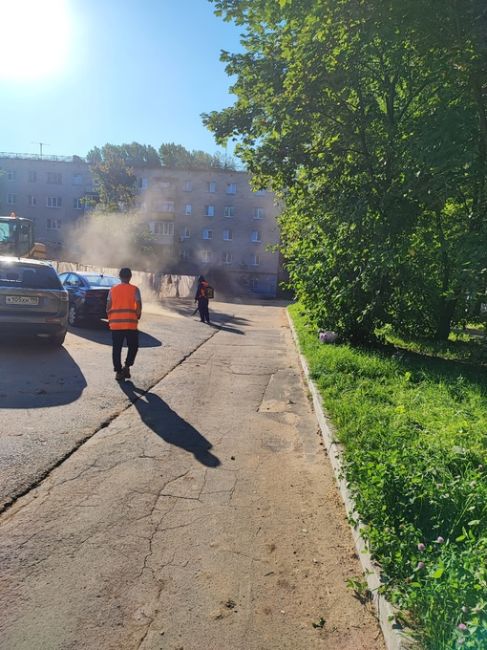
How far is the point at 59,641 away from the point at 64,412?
3.56 metres

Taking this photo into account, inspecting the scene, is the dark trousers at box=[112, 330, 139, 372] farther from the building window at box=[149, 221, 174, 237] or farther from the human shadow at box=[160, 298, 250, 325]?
the building window at box=[149, 221, 174, 237]

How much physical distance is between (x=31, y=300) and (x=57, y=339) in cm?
97

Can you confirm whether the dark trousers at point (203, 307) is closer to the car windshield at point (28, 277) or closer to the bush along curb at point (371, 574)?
the car windshield at point (28, 277)

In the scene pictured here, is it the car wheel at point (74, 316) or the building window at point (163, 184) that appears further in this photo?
the building window at point (163, 184)

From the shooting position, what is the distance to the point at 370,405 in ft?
18.6

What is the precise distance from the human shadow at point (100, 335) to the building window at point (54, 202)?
153 ft

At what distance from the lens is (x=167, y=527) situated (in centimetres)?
329

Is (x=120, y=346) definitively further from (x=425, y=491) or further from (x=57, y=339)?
(x=425, y=491)

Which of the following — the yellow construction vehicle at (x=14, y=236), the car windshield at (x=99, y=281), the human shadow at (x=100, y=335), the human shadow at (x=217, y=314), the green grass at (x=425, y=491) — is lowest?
the human shadow at (x=217, y=314)

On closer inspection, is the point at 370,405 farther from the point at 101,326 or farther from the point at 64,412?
the point at 101,326

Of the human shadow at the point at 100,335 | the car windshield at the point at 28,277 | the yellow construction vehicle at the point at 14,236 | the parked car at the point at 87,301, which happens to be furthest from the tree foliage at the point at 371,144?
the yellow construction vehicle at the point at 14,236

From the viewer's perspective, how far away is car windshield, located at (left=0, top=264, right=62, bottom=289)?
8570 millimetres

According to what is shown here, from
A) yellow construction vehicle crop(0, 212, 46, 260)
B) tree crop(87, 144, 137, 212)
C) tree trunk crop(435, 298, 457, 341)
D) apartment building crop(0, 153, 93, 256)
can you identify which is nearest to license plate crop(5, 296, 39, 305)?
yellow construction vehicle crop(0, 212, 46, 260)

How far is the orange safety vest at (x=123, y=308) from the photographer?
738 centimetres
